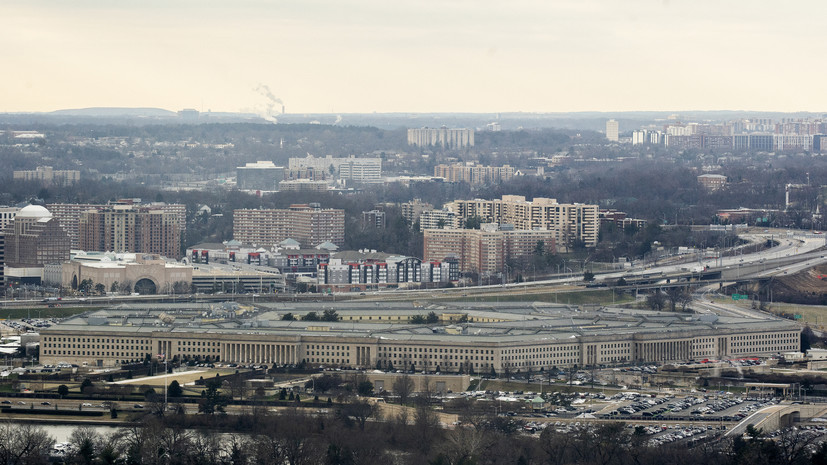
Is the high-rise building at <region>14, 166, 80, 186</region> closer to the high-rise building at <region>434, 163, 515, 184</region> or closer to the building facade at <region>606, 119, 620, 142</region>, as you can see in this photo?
the high-rise building at <region>434, 163, 515, 184</region>

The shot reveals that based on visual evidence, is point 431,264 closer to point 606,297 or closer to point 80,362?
point 606,297

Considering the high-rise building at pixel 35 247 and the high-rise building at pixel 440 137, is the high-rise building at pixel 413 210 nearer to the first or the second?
the high-rise building at pixel 35 247

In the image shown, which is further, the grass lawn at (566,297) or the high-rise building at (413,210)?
the high-rise building at (413,210)

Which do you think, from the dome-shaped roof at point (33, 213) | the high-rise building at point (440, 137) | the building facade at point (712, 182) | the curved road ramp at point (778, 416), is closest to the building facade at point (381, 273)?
the dome-shaped roof at point (33, 213)

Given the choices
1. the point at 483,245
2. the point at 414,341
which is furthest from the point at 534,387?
the point at 483,245

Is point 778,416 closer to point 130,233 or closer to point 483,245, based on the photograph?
point 483,245

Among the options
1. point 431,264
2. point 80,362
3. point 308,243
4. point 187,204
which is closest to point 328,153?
point 187,204
